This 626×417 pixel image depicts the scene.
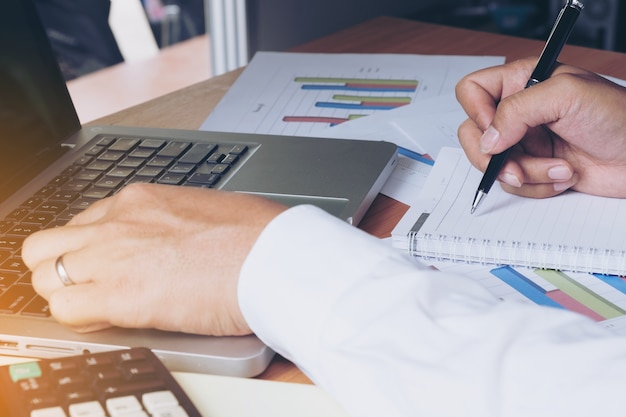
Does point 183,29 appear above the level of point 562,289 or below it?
below

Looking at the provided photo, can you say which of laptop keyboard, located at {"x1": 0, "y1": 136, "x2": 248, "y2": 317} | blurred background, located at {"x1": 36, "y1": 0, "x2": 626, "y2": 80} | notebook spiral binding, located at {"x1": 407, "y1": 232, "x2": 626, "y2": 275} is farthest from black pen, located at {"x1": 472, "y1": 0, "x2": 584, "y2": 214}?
blurred background, located at {"x1": 36, "y1": 0, "x2": 626, "y2": 80}

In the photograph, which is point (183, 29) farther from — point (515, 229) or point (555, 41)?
point (515, 229)

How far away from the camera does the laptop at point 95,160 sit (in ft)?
2.27

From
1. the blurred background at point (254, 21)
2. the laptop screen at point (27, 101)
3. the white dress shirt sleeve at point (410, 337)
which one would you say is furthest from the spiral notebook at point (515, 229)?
the blurred background at point (254, 21)

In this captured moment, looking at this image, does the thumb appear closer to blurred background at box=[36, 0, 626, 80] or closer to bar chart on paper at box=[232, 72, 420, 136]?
bar chart on paper at box=[232, 72, 420, 136]

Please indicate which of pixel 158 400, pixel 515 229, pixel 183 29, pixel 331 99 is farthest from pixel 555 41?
pixel 183 29

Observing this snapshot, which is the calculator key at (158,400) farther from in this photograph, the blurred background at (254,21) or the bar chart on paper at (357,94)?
the blurred background at (254,21)

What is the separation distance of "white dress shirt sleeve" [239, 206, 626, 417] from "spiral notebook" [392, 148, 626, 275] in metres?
0.14

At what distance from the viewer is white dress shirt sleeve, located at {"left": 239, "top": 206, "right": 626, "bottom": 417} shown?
0.43 m

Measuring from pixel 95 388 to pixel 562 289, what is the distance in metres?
0.35

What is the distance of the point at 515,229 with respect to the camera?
0.66 m

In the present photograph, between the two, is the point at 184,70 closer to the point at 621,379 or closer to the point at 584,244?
the point at 584,244

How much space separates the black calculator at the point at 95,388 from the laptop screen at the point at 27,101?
0.32 meters

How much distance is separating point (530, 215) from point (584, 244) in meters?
0.07
